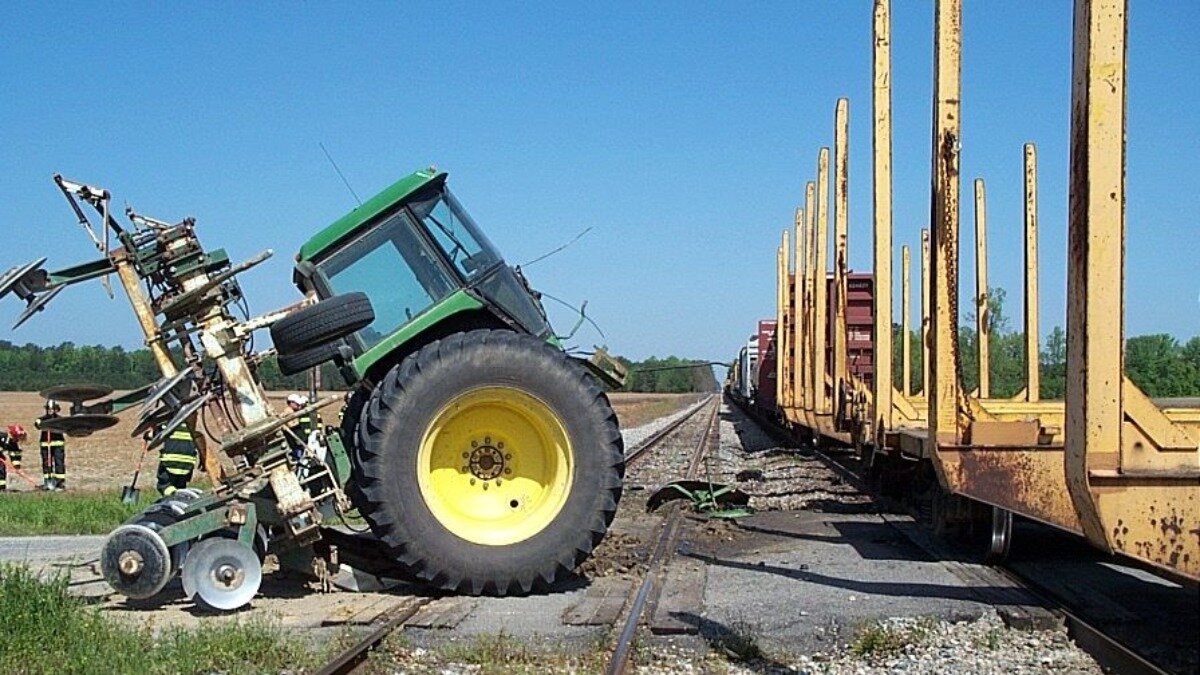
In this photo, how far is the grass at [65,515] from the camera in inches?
475

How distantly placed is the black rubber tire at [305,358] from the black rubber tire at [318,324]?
0.16 metres

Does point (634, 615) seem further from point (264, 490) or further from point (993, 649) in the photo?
point (264, 490)

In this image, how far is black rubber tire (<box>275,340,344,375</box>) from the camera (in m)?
7.41

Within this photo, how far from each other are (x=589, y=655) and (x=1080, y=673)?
2225mm

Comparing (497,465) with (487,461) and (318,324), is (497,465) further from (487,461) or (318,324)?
(318,324)

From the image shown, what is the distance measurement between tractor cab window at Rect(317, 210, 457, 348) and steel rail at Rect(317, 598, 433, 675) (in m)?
1.97

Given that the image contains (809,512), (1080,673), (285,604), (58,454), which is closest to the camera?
(1080,673)

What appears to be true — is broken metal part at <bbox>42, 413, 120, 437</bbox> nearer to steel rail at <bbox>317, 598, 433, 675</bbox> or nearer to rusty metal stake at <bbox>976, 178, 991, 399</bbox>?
steel rail at <bbox>317, 598, 433, 675</bbox>

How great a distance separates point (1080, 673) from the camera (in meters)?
5.66

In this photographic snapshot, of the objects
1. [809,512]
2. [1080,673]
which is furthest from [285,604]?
[809,512]

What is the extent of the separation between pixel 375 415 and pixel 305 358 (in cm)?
56

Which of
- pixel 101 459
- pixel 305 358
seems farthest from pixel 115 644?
pixel 101 459

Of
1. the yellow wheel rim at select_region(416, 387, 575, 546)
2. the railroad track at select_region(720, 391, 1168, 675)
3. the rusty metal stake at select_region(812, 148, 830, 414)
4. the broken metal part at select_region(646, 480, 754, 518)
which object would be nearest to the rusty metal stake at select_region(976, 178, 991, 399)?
the rusty metal stake at select_region(812, 148, 830, 414)

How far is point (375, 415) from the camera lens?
7492 millimetres
